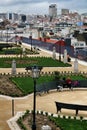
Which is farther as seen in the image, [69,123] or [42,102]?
[42,102]

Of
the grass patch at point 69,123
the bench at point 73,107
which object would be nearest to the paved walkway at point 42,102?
the bench at point 73,107

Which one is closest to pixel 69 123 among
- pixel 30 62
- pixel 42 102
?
pixel 42 102

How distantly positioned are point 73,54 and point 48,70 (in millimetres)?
17347

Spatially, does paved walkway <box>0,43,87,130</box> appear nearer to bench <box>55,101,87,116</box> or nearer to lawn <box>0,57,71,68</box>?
bench <box>55,101,87,116</box>

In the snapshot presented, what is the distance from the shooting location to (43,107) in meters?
31.2

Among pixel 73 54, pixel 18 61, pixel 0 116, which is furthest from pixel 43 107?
pixel 73 54

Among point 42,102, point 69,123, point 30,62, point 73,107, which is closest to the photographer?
point 69,123

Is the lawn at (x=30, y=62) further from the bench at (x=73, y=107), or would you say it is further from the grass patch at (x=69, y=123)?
the grass patch at (x=69, y=123)

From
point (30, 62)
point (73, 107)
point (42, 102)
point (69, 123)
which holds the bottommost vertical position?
point (30, 62)

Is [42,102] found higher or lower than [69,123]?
lower

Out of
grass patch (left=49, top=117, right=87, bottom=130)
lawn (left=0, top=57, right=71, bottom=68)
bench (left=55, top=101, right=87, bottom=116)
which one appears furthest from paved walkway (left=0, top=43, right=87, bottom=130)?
lawn (left=0, top=57, right=71, bottom=68)

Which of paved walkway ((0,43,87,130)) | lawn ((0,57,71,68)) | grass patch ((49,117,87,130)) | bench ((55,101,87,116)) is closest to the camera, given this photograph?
grass patch ((49,117,87,130))

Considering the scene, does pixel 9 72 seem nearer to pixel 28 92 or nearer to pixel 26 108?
pixel 28 92

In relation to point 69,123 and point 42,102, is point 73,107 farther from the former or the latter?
point 42,102
